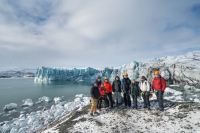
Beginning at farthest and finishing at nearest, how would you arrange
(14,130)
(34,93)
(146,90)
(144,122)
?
(34,93)
(14,130)
(146,90)
(144,122)

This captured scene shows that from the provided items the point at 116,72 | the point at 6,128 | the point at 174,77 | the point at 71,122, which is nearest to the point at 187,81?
the point at 174,77

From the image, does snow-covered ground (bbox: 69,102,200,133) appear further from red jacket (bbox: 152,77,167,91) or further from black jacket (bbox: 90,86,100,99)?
red jacket (bbox: 152,77,167,91)

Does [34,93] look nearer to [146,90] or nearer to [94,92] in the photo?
[94,92]

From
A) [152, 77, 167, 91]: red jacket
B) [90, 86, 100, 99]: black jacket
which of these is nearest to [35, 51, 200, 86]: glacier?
[152, 77, 167, 91]: red jacket

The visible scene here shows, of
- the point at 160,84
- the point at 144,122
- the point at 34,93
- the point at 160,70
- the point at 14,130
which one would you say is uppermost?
the point at 160,70

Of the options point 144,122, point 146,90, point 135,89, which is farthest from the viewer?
point 135,89

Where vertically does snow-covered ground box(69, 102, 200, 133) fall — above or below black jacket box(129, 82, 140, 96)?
below

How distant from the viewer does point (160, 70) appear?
33969 mm

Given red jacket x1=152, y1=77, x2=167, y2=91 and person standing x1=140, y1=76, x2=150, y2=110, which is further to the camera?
person standing x1=140, y1=76, x2=150, y2=110

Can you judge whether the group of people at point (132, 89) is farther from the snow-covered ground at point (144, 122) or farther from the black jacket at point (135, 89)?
the snow-covered ground at point (144, 122)

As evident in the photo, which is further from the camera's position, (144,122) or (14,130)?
(14,130)

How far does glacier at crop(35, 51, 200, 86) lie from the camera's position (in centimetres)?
2881

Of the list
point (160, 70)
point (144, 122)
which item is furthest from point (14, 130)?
point (160, 70)

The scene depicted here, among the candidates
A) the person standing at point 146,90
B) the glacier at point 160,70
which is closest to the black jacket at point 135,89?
the person standing at point 146,90
